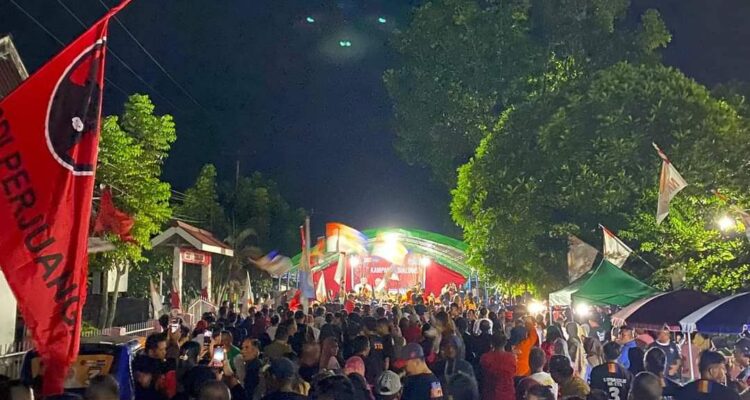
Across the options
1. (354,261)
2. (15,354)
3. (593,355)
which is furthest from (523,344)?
(354,261)

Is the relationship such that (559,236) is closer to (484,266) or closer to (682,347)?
(484,266)

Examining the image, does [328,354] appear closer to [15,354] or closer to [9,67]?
[15,354]

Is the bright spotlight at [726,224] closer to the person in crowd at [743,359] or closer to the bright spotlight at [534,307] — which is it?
the person in crowd at [743,359]

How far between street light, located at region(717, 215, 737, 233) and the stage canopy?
98.1 feet

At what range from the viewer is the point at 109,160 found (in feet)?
66.8

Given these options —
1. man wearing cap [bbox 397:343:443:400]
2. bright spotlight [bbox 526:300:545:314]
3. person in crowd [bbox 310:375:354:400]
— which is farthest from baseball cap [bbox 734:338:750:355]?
bright spotlight [bbox 526:300:545:314]

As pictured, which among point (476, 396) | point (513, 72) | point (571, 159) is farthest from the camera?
point (513, 72)

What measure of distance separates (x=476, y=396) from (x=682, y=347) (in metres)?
8.00

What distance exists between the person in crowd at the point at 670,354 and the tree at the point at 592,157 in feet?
24.5

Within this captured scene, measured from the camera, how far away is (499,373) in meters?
7.96

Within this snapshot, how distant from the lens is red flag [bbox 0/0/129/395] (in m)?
4.23

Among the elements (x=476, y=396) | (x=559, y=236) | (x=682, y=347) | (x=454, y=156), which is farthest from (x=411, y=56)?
(x=476, y=396)

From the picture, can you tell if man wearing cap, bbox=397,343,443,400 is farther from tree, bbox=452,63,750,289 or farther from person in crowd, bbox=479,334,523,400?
tree, bbox=452,63,750,289

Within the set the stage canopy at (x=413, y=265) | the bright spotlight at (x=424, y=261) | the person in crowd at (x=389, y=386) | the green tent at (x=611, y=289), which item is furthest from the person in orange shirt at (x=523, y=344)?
the bright spotlight at (x=424, y=261)
